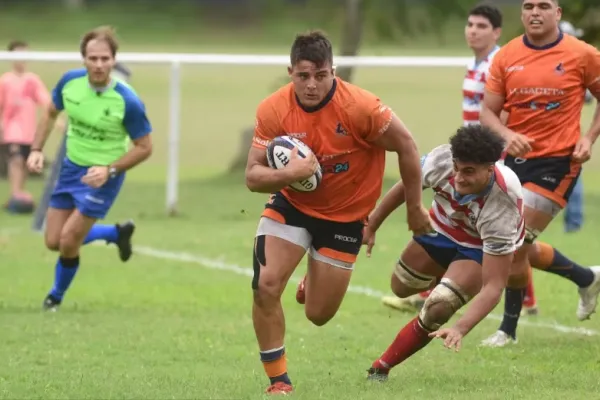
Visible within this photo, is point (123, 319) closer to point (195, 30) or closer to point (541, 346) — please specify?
point (541, 346)

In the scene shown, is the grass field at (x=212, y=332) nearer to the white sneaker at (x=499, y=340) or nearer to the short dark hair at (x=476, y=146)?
the white sneaker at (x=499, y=340)

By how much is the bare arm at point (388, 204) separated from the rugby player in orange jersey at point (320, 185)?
11 cm

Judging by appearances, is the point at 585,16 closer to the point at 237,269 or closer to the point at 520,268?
the point at 237,269

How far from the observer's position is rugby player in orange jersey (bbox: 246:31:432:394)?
23.1 ft

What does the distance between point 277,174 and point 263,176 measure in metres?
0.10

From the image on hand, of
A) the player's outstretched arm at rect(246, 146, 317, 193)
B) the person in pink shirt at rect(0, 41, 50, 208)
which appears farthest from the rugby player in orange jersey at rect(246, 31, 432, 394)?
the person in pink shirt at rect(0, 41, 50, 208)

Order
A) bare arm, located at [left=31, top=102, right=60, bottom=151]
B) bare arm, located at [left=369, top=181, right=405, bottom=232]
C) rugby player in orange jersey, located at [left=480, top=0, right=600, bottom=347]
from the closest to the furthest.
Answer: bare arm, located at [left=369, top=181, right=405, bottom=232] < rugby player in orange jersey, located at [left=480, top=0, right=600, bottom=347] < bare arm, located at [left=31, top=102, right=60, bottom=151]

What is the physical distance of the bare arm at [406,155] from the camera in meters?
7.15

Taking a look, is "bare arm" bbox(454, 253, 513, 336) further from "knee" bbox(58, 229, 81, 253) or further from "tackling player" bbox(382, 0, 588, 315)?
"knee" bbox(58, 229, 81, 253)

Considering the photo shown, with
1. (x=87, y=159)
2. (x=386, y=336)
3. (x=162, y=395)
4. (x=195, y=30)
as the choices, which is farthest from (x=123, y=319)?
(x=195, y=30)

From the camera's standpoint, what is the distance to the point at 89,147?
1050 cm

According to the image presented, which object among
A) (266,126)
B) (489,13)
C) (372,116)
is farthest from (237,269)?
(372,116)

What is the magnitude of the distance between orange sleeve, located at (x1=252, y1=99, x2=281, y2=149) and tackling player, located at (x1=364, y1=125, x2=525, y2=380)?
810 millimetres

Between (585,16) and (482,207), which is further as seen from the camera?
(585,16)
